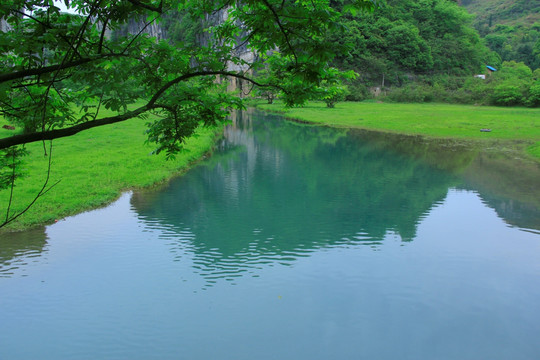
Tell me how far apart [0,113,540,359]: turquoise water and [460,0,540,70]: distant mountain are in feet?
277

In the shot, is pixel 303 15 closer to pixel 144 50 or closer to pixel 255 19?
pixel 255 19

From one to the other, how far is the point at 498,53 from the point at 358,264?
4046 inches

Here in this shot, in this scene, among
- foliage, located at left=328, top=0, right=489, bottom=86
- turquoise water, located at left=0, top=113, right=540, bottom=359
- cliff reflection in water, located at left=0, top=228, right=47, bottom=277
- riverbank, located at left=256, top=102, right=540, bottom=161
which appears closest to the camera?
turquoise water, located at left=0, top=113, right=540, bottom=359

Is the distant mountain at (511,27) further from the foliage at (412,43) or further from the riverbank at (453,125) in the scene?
the riverbank at (453,125)

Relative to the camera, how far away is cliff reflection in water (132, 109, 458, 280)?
389 inches

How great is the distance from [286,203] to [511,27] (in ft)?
397

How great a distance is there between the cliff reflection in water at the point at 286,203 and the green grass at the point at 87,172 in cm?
93

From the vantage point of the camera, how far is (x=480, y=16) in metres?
138

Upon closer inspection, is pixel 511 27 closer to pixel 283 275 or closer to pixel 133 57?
pixel 283 275

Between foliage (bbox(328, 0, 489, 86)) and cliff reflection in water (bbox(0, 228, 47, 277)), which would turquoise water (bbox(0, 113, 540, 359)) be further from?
foliage (bbox(328, 0, 489, 86))

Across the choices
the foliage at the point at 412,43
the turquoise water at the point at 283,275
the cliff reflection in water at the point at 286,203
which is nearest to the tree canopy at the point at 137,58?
the turquoise water at the point at 283,275

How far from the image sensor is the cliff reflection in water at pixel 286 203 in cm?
989

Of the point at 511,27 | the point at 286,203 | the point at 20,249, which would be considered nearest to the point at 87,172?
the point at 20,249

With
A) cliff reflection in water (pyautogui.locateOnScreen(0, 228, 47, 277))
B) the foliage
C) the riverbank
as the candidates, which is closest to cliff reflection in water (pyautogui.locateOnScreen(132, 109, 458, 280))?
cliff reflection in water (pyautogui.locateOnScreen(0, 228, 47, 277))
